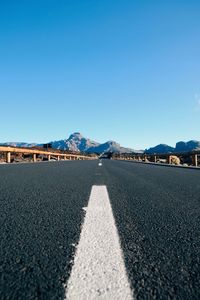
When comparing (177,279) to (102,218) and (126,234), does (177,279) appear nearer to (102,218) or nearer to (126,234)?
(126,234)

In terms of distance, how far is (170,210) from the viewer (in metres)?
3.40

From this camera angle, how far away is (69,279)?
4.77ft

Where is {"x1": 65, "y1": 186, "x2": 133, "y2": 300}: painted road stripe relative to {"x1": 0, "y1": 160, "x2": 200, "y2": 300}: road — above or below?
above

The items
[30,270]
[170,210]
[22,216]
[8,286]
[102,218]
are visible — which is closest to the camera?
[8,286]

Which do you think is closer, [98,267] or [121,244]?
[98,267]

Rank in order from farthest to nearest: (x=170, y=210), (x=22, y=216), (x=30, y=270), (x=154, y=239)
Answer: (x=170, y=210) < (x=22, y=216) < (x=154, y=239) < (x=30, y=270)

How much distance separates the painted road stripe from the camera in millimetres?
1300

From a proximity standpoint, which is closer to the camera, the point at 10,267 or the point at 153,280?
the point at 153,280

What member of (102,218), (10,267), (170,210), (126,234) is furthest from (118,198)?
(10,267)

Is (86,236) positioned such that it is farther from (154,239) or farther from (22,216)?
(22,216)

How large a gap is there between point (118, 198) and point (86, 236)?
2.05 metres

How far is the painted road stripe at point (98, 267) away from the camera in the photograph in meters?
1.30

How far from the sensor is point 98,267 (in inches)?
62.2

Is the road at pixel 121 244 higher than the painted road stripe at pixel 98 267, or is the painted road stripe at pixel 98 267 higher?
the painted road stripe at pixel 98 267
